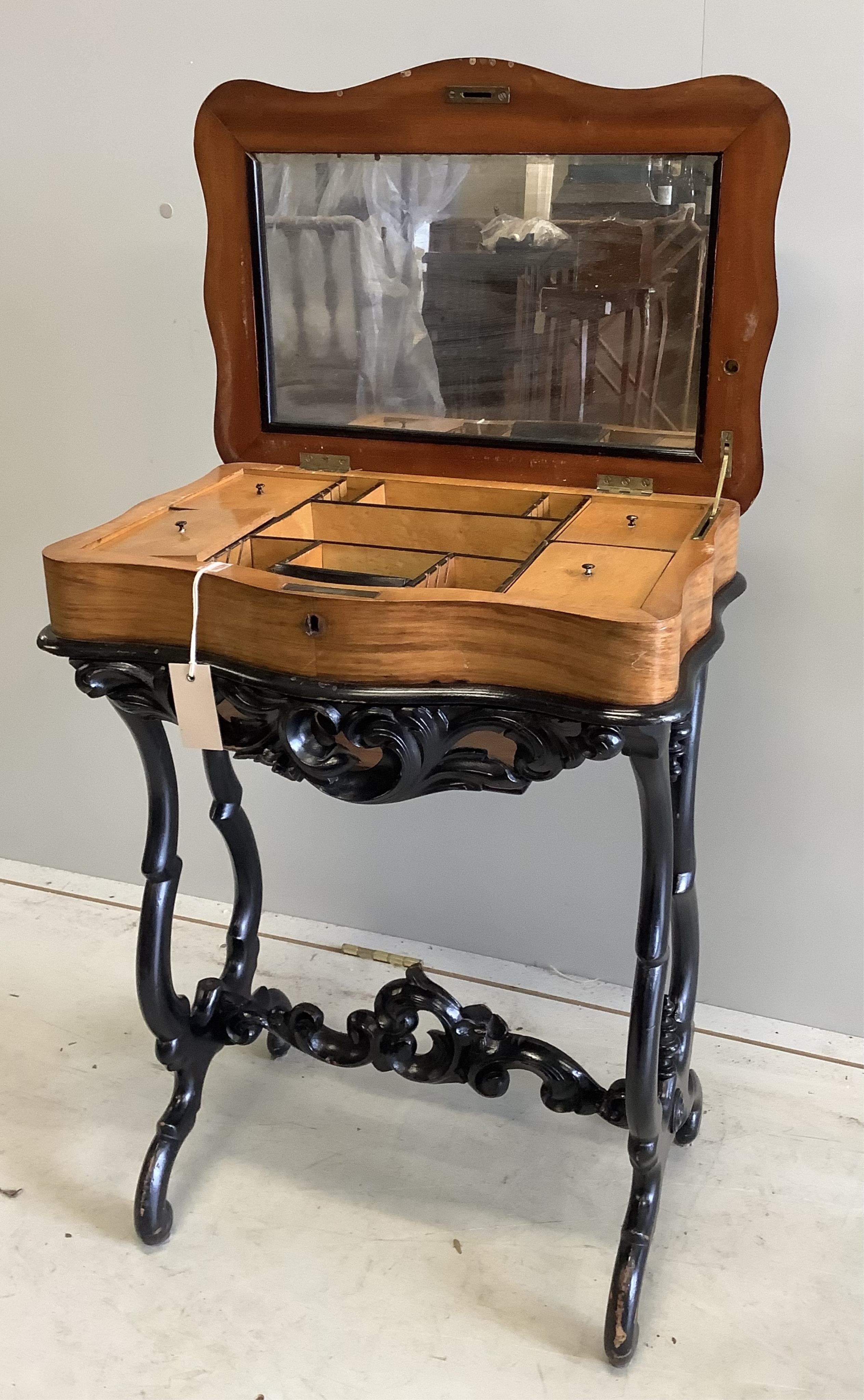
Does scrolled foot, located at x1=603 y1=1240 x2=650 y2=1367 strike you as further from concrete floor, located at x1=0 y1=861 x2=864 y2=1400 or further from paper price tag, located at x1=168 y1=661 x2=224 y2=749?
paper price tag, located at x1=168 y1=661 x2=224 y2=749

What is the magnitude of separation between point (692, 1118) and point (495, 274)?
42.1 inches

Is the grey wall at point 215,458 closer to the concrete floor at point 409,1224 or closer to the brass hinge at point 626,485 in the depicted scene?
the concrete floor at point 409,1224

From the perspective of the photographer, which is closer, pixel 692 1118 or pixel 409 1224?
pixel 409 1224

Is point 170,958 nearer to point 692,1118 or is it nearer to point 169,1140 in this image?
point 169,1140

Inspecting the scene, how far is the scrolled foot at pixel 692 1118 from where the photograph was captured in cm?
163

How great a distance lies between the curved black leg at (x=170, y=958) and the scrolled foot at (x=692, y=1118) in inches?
22.6

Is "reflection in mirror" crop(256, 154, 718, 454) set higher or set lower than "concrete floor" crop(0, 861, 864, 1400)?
higher

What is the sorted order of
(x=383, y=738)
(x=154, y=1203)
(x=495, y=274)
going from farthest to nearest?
(x=154, y=1203), (x=495, y=274), (x=383, y=738)

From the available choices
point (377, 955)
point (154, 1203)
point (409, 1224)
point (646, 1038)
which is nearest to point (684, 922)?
point (646, 1038)

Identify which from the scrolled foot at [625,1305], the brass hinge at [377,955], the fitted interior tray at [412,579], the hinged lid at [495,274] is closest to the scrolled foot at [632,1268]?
the scrolled foot at [625,1305]

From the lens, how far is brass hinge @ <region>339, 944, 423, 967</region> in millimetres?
1877

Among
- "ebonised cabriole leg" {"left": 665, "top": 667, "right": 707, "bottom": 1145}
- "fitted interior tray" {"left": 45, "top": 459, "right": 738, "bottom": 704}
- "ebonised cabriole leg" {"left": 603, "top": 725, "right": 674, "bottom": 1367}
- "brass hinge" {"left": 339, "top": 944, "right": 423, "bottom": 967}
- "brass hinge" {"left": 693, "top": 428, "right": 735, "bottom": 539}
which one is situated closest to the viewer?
"fitted interior tray" {"left": 45, "top": 459, "right": 738, "bottom": 704}

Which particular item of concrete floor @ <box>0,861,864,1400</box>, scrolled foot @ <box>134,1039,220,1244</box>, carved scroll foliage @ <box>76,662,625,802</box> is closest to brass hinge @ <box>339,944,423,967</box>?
concrete floor @ <box>0,861,864,1400</box>

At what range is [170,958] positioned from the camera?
1.57 meters
